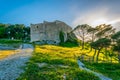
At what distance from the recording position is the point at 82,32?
123 m

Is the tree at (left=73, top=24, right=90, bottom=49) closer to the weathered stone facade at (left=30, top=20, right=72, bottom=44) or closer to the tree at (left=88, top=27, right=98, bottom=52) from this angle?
the tree at (left=88, top=27, right=98, bottom=52)

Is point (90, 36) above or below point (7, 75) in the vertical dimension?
above

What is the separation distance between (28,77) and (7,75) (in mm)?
2463

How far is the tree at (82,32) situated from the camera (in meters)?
122

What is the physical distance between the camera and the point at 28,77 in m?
30.8

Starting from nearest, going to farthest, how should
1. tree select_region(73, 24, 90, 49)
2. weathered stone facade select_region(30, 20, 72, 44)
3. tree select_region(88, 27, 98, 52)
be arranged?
weathered stone facade select_region(30, 20, 72, 44), tree select_region(88, 27, 98, 52), tree select_region(73, 24, 90, 49)

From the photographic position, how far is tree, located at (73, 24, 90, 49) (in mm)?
121875

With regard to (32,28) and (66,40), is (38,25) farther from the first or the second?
(66,40)

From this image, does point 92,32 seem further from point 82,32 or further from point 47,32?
point 47,32

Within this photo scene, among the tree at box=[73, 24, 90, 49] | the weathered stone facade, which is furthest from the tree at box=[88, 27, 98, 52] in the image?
the weathered stone facade

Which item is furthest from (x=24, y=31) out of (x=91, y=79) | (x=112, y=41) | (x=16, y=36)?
(x=91, y=79)

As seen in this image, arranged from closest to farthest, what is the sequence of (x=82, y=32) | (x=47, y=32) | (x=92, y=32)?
(x=47, y=32), (x=92, y=32), (x=82, y=32)

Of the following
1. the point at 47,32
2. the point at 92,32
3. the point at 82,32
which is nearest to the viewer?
the point at 47,32

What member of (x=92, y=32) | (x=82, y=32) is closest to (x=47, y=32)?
(x=82, y=32)
